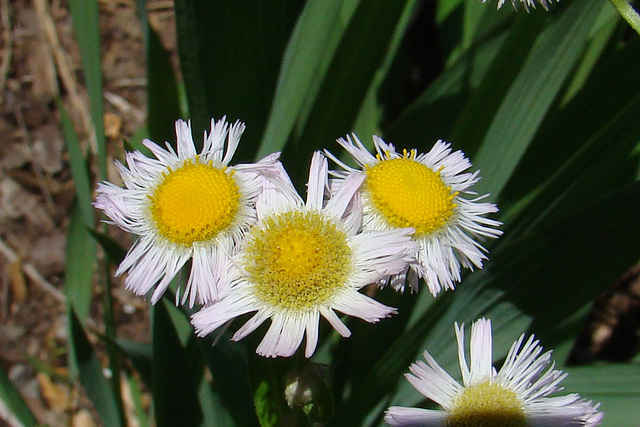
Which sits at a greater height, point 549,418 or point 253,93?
point 253,93

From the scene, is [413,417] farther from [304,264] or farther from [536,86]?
[536,86]

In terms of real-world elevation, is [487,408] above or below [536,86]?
below

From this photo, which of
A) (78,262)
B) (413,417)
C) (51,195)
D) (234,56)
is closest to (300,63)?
(234,56)

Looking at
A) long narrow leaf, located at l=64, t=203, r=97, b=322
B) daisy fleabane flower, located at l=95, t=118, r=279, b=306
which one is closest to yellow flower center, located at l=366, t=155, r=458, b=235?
daisy fleabane flower, located at l=95, t=118, r=279, b=306

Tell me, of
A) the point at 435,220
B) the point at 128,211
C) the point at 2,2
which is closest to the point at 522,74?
the point at 435,220

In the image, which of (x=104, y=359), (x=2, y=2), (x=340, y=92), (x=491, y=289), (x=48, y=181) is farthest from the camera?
(x=2, y=2)

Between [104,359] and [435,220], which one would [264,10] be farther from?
[104,359]

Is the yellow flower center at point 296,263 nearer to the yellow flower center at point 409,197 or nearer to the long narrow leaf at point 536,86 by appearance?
the yellow flower center at point 409,197
